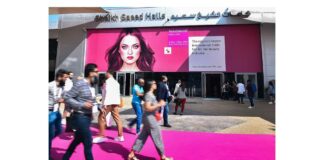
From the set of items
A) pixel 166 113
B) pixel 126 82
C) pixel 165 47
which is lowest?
pixel 166 113

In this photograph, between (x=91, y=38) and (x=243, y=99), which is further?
(x=91, y=38)

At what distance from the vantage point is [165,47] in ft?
9.30

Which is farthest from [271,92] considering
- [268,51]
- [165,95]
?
[165,95]

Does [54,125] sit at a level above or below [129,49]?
below

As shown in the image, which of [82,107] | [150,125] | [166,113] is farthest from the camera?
[166,113]

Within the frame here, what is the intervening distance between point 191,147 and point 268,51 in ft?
4.34

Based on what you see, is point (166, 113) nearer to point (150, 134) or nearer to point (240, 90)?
point (150, 134)

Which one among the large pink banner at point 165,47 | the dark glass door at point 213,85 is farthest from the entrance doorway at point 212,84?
the large pink banner at point 165,47

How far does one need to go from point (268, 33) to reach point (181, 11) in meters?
0.98

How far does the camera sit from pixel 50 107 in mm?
2375

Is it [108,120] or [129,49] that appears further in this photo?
[129,49]
